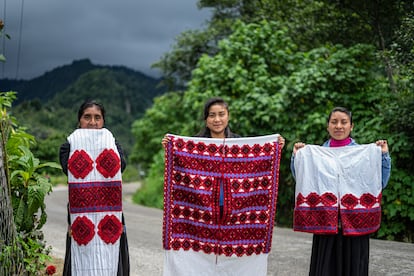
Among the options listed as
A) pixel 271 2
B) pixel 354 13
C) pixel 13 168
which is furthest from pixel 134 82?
pixel 13 168

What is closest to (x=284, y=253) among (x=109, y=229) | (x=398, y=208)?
(x=398, y=208)

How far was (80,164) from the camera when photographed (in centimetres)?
390

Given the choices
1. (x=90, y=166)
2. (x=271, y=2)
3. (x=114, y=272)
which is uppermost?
(x=271, y=2)

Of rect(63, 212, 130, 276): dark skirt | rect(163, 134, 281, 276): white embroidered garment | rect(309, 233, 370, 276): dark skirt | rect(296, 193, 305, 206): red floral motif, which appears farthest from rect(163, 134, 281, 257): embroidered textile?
rect(309, 233, 370, 276): dark skirt

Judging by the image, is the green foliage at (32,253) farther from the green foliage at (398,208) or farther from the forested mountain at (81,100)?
the forested mountain at (81,100)

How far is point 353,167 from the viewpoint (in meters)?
4.14

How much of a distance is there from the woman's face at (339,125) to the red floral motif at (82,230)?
7.16 ft

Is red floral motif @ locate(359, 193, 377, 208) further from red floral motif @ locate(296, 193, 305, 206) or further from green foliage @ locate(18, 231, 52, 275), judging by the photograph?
green foliage @ locate(18, 231, 52, 275)

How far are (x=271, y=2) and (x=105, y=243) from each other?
1173 centimetres

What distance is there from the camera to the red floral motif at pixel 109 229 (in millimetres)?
3938

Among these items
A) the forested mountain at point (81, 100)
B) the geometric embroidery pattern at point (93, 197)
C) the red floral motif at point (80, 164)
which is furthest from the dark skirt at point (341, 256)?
the forested mountain at point (81, 100)

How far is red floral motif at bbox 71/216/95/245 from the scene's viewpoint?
3910mm

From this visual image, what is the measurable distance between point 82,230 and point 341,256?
216 centimetres

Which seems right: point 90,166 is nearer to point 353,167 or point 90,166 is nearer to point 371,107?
point 353,167
